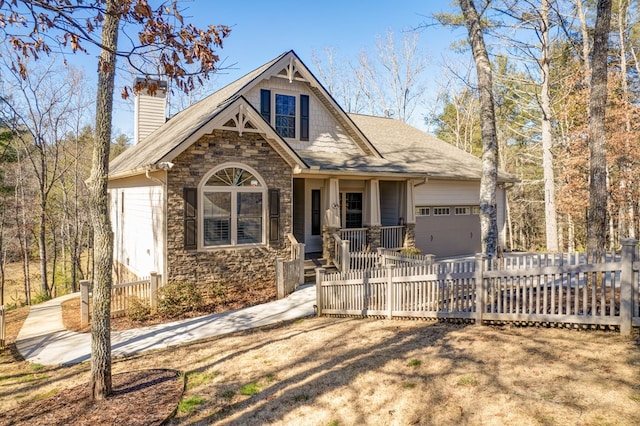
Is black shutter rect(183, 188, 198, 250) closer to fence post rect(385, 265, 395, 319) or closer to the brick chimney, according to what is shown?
fence post rect(385, 265, 395, 319)

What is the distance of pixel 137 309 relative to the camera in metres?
9.13

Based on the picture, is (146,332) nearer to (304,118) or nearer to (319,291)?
(319,291)

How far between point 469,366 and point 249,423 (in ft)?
8.77

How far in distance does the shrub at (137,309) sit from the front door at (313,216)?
606cm

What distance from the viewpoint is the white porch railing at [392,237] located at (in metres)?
14.5

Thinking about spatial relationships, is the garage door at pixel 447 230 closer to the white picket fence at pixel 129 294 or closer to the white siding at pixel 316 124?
the white siding at pixel 316 124

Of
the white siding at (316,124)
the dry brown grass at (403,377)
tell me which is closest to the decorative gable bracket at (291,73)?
the white siding at (316,124)

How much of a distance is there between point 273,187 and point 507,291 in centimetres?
707

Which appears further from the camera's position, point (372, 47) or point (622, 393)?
point (372, 47)

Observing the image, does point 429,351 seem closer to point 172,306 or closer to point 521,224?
point 172,306

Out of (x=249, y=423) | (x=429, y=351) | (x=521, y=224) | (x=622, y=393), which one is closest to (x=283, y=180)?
(x=429, y=351)

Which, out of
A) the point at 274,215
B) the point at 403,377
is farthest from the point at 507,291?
the point at 274,215

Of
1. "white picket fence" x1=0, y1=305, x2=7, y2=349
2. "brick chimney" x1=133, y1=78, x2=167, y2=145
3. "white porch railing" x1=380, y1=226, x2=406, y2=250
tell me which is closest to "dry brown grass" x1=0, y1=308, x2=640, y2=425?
"white picket fence" x1=0, y1=305, x2=7, y2=349

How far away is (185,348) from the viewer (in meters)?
7.02
